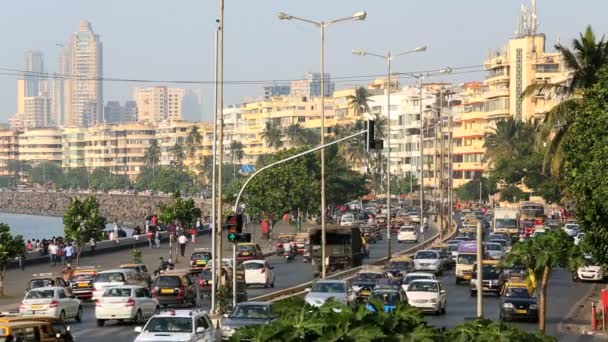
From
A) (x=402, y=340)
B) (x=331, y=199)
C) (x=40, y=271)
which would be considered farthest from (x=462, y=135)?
(x=402, y=340)

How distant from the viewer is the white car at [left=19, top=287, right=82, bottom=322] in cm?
4078

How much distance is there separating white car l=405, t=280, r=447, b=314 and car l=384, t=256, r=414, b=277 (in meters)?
11.3

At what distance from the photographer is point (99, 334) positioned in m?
38.6

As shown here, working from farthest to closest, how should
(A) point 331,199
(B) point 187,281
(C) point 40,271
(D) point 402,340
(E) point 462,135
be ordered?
1. (E) point 462,135
2. (A) point 331,199
3. (C) point 40,271
4. (B) point 187,281
5. (D) point 402,340

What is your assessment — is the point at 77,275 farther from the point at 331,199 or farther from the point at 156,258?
the point at 331,199

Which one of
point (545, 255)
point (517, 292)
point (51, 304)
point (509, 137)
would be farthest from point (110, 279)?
point (509, 137)

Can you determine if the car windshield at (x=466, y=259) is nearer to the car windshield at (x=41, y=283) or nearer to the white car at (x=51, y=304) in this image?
the car windshield at (x=41, y=283)

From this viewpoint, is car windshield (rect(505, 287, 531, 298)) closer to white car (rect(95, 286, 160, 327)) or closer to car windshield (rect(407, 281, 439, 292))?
car windshield (rect(407, 281, 439, 292))

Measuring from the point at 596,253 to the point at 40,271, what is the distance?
116ft

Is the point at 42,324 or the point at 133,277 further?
the point at 133,277

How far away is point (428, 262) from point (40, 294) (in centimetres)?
2636

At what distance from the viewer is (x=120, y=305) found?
41.2m

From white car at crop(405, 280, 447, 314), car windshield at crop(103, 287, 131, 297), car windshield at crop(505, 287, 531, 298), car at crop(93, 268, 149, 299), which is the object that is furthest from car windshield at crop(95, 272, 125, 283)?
car windshield at crop(505, 287, 531, 298)

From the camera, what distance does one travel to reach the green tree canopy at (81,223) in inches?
2677
